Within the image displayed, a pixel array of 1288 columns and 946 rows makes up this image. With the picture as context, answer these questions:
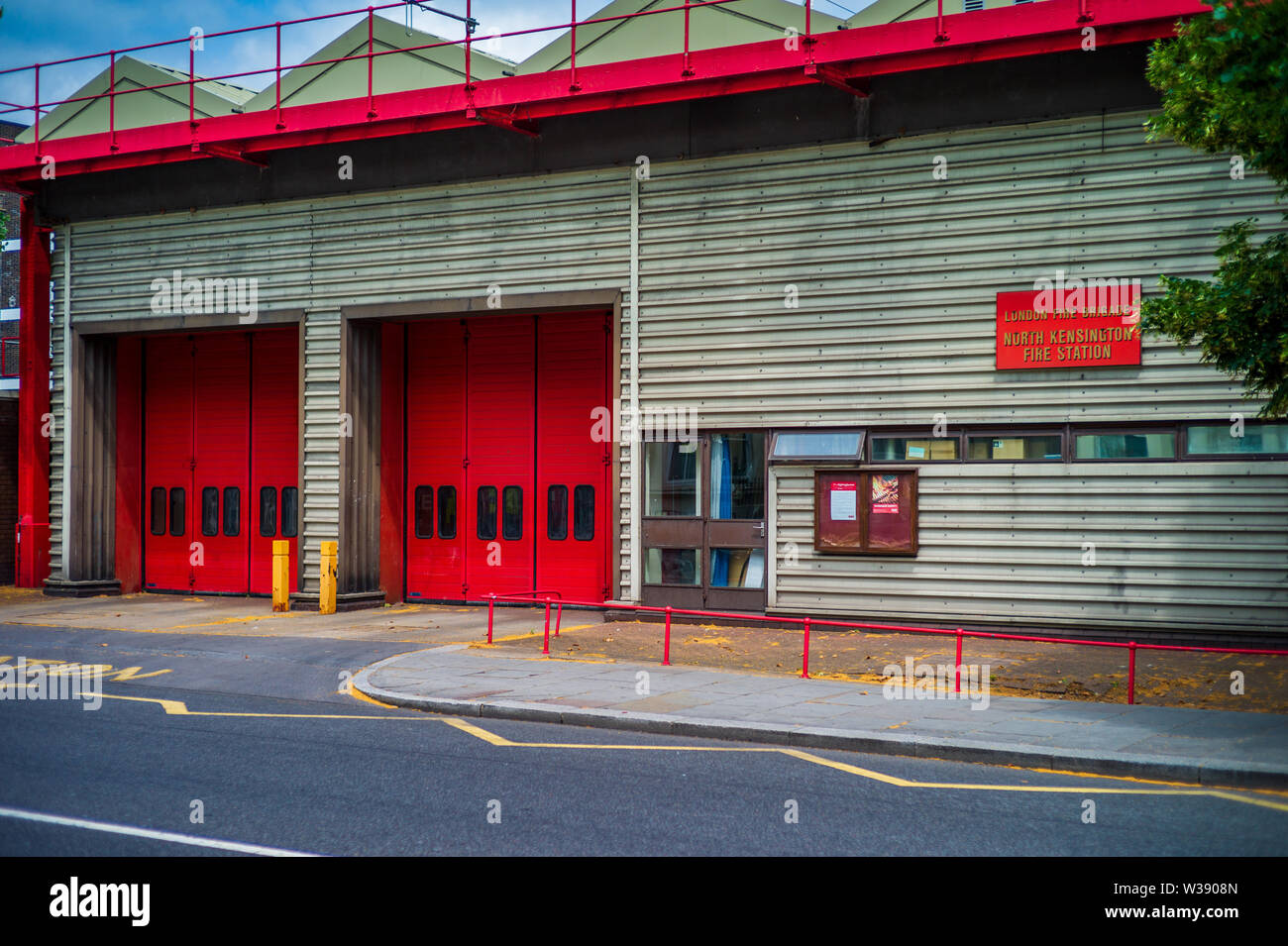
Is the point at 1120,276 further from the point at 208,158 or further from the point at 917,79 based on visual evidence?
the point at 208,158

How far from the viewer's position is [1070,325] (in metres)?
15.6

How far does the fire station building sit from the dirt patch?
736 mm

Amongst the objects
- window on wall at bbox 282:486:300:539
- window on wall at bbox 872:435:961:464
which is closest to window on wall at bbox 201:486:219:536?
window on wall at bbox 282:486:300:539

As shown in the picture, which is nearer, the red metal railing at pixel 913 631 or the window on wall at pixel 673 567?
the red metal railing at pixel 913 631

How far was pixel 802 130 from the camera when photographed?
56.4ft

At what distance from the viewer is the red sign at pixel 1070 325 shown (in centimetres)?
1536

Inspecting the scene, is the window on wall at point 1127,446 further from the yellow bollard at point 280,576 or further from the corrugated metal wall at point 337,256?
the yellow bollard at point 280,576

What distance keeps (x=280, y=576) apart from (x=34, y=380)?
700 centimetres

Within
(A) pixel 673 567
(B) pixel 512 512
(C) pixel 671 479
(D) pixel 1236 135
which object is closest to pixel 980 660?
(A) pixel 673 567

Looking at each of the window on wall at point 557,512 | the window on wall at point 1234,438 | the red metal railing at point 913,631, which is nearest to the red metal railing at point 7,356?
the window on wall at point 557,512

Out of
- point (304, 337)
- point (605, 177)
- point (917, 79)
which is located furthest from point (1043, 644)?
point (304, 337)

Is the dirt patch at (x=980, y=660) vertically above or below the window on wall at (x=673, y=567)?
Answer: below

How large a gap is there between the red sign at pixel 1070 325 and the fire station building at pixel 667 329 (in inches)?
1.6

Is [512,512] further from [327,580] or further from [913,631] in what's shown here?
[913,631]
